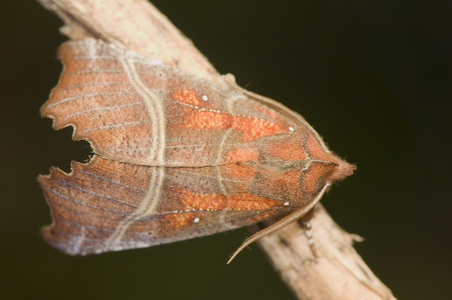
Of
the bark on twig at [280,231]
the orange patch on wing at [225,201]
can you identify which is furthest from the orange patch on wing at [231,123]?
the bark on twig at [280,231]

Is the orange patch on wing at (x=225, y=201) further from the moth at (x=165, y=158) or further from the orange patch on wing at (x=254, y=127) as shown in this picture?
the orange patch on wing at (x=254, y=127)

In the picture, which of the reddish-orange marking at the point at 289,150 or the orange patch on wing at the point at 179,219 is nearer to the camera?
the reddish-orange marking at the point at 289,150

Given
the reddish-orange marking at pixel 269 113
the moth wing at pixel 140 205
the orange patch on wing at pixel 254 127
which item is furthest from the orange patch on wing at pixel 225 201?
the reddish-orange marking at pixel 269 113

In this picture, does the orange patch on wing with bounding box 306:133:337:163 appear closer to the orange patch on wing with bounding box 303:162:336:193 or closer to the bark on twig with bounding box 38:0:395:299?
the orange patch on wing with bounding box 303:162:336:193

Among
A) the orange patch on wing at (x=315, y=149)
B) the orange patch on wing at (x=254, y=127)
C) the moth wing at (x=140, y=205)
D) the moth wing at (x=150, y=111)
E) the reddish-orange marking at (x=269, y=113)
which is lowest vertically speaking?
the moth wing at (x=140, y=205)

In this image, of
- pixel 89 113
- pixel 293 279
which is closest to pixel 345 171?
pixel 293 279

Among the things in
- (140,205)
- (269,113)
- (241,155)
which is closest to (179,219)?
(140,205)

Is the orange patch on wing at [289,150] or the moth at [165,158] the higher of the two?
the orange patch on wing at [289,150]
